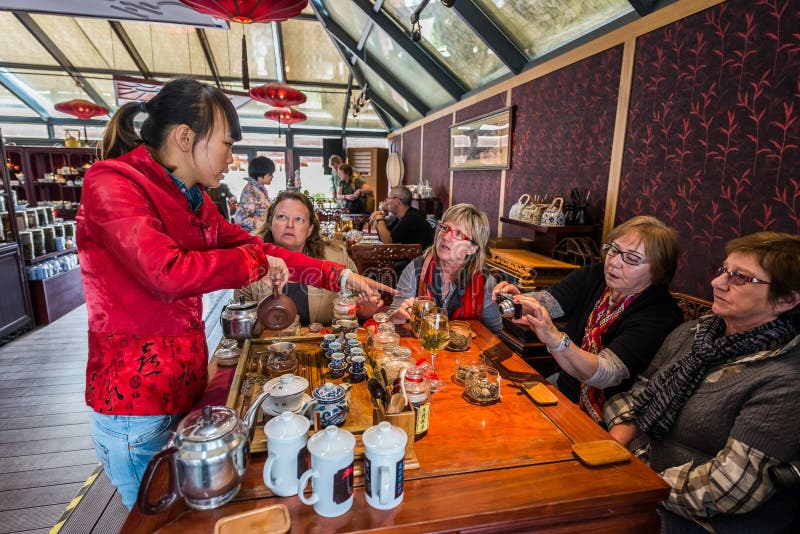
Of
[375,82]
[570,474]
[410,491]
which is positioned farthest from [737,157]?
[375,82]

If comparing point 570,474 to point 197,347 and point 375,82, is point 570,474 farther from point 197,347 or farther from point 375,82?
point 375,82

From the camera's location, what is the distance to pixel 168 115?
3.49ft

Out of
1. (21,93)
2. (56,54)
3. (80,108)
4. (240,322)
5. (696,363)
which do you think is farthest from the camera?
(21,93)

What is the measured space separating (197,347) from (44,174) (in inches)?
308

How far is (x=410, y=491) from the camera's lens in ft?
2.92

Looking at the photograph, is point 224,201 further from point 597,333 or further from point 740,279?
point 740,279

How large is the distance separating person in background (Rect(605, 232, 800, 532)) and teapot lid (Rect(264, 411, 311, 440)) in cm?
113

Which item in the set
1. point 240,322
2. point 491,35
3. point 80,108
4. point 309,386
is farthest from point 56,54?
point 309,386

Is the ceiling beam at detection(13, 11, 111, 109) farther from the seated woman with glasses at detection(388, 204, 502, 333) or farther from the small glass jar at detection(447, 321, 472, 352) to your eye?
the small glass jar at detection(447, 321, 472, 352)

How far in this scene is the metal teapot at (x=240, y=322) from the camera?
1.60 m

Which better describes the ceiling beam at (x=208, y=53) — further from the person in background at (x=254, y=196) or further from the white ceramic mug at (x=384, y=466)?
the white ceramic mug at (x=384, y=466)

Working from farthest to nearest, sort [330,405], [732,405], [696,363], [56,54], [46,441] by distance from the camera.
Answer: [56,54], [46,441], [696,363], [732,405], [330,405]

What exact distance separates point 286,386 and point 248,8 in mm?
2485

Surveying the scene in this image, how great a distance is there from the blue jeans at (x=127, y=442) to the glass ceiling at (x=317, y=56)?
3769 millimetres
